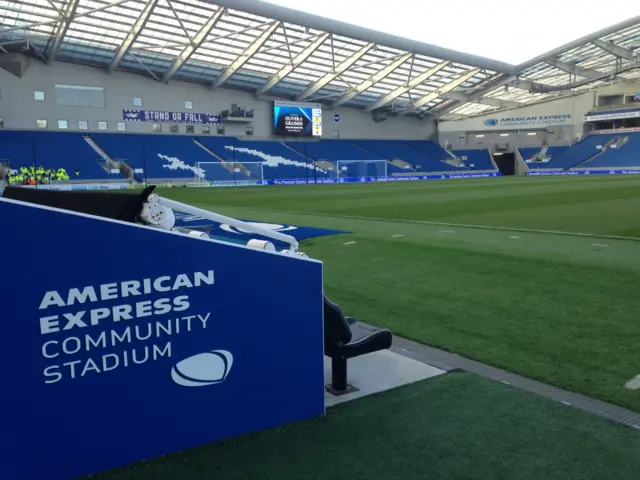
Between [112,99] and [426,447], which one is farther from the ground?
[112,99]

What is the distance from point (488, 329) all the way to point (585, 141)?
63.4 meters

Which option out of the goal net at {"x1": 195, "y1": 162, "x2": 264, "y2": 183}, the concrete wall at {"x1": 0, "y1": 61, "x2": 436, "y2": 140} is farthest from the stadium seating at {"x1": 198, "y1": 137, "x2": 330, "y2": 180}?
the concrete wall at {"x1": 0, "y1": 61, "x2": 436, "y2": 140}

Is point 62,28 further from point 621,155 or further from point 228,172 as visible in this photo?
point 621,155

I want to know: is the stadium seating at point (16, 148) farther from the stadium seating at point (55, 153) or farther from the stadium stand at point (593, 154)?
the stadium stand at point (593, 154)

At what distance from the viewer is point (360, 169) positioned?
5078 cm

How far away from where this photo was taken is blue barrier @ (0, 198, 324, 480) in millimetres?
2285

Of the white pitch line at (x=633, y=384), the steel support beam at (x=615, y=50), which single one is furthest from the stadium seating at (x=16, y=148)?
the steel support beam at (x=615, y=50)

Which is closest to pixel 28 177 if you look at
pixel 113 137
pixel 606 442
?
pixel 113 137

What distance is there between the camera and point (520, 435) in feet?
9.61

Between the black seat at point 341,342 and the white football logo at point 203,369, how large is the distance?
2.62ft

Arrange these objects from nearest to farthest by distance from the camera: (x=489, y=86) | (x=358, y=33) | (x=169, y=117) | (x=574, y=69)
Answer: (x=358, y=33) < (x=169, y=117) < (x=574, y=69) < (x=489, y=86)

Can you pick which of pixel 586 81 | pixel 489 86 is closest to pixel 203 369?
pixel 489 86

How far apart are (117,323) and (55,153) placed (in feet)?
132

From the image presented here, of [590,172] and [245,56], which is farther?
[590,172]
